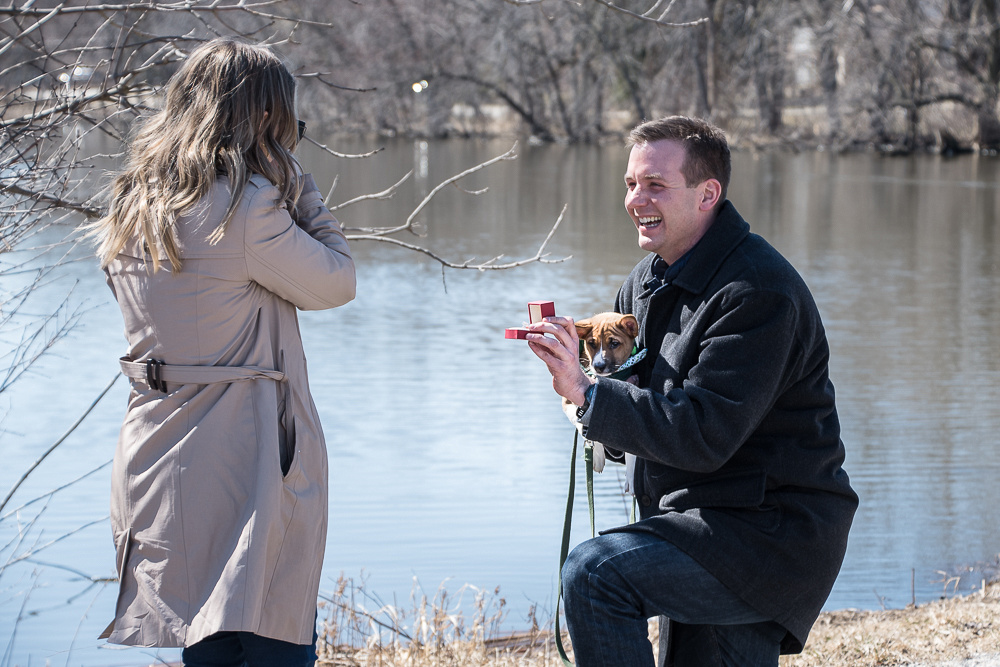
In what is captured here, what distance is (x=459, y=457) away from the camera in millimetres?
7121

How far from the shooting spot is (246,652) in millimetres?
2422

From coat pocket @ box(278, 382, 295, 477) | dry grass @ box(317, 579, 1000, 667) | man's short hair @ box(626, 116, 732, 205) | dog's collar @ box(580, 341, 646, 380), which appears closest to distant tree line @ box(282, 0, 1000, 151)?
dry grass @ box(317, 579, 1000, 667)

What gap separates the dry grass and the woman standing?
56.7 inches

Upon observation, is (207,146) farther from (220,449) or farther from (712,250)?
(712,250)

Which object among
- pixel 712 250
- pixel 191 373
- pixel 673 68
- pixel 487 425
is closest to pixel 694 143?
pixel 712 250

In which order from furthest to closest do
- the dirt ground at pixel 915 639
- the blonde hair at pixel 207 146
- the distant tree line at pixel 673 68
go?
the distant tree line at pixel 673 68, the dirt ground at pixel 915 639, the blonde hair at pixel 207 146

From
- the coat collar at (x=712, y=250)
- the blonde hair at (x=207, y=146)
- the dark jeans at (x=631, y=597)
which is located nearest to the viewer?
the blonde hair at (x=207, y=146)

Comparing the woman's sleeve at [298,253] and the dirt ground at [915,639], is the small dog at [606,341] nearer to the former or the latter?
the woman's sleeve at [298,253]

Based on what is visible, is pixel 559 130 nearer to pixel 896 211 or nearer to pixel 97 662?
pixel 896 211

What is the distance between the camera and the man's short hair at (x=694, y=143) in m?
2.55

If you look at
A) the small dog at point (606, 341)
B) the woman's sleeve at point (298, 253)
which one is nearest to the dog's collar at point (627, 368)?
the small dog at point (606, 341)

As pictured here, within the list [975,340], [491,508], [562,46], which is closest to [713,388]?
[491,508]

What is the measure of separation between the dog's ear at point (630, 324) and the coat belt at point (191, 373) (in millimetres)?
752

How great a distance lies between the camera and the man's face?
2555 millimetres
